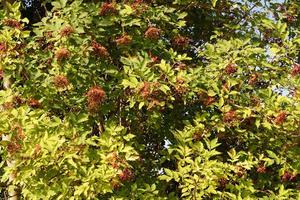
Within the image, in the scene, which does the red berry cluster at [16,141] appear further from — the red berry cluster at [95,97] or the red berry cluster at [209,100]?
the red berry cluster at [209,100]

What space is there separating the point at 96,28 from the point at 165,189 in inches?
72.8

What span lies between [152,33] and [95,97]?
3.06 feet

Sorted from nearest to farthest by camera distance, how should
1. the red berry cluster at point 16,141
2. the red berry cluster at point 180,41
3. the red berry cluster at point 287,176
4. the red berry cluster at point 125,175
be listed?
the red berry cluster at point 125,175
the red berry cluster at point 16,141
the red berry cluster at point 287,176
the red berry cluster at point 180,41

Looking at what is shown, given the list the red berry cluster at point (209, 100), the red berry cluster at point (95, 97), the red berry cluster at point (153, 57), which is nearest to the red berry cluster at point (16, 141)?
the red berry cluster at point (95, 97)

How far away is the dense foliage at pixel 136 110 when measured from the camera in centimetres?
425

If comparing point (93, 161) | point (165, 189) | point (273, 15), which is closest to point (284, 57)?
point (273, 15)

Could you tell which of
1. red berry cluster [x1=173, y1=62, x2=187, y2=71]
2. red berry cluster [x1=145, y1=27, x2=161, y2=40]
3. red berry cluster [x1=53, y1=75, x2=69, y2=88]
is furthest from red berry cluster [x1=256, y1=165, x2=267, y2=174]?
red berry cluster [x1=53, y1=75, x2=69, y2=88]

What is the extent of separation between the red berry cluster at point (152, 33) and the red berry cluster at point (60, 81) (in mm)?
972

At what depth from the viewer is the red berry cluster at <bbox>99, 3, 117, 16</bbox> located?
479 cm

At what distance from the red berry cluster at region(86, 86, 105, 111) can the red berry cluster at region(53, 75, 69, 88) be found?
0.23m

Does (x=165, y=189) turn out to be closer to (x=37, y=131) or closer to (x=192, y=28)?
(x=37, y=131)

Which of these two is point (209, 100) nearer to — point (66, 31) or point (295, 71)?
point (295, 71)

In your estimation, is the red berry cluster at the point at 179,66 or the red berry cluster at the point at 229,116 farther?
the red berry cluster at the point at 179,66

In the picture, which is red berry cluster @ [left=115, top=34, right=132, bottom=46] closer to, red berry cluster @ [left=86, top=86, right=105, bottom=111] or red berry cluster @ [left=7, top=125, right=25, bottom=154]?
red berry cluster @ [left=86, top=86, right=105, bottom=111]
